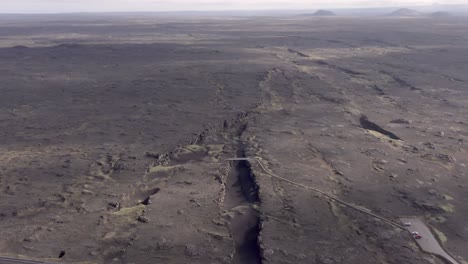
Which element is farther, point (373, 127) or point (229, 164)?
point (373, 127)

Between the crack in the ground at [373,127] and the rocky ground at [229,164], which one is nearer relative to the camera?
the rocky ground at [229,164]

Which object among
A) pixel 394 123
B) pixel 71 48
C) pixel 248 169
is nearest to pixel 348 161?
pixel 248 169

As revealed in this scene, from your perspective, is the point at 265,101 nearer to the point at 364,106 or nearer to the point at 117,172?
the point at 364,106

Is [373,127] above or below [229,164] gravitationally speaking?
below

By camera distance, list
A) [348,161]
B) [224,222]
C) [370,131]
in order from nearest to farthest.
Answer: [224,222] < [348,161] < [370,131]

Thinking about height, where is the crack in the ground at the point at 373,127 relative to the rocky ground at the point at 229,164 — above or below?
below

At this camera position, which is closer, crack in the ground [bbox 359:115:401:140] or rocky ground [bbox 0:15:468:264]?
rocky ground [bbox 0:15:468:264]

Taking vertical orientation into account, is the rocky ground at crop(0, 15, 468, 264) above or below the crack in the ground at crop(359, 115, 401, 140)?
above

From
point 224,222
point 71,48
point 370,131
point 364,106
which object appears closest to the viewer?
point 224,222
